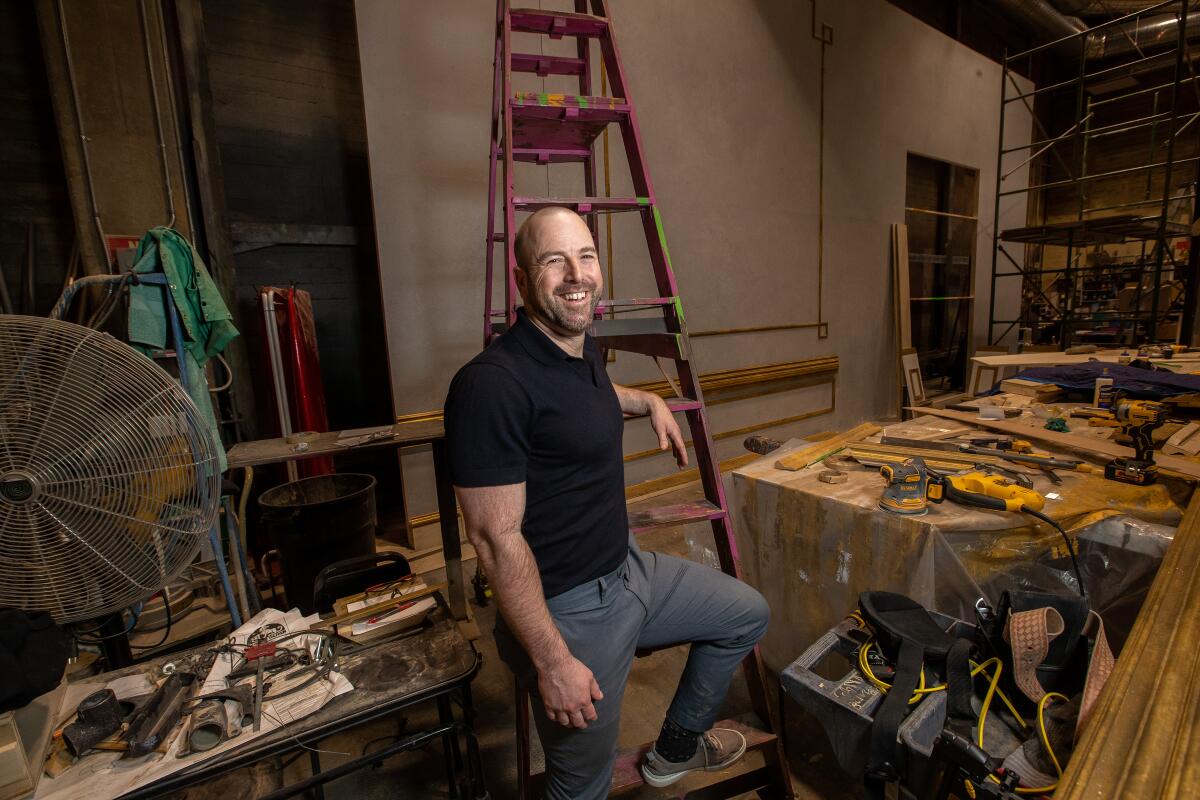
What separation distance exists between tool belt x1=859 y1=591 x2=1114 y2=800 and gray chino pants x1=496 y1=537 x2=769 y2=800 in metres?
0.38

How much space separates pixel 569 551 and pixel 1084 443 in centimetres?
209

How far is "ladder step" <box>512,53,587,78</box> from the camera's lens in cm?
206

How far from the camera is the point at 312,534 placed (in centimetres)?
232

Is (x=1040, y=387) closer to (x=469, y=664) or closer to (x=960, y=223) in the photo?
(x=469, y=664)

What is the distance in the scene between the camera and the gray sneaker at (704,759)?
1404 mm

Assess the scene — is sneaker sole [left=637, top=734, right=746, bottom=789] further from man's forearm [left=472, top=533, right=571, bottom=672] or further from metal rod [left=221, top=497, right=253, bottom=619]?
metal rod [left=221, top=497, right=253, bottom=619]

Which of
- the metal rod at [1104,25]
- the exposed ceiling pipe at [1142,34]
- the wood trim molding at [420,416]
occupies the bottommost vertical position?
the wood trim molding at [420,416]

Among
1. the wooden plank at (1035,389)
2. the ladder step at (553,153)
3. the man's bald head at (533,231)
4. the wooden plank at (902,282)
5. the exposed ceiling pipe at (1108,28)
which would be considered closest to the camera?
the man's bald head at (533,231)

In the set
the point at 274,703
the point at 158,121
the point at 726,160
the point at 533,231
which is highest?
the point at 726,160

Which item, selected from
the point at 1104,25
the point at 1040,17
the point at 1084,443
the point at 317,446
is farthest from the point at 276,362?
the point at 1040,17

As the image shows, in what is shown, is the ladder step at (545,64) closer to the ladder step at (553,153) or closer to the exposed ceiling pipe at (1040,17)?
the ladder step at (553,153)

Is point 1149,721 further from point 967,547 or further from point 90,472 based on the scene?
point 90,472

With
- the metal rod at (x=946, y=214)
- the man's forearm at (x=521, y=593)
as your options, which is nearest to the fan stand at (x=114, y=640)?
the man's forearm at (x=521, y=593)

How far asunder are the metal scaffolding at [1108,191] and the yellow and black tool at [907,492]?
5.24m
